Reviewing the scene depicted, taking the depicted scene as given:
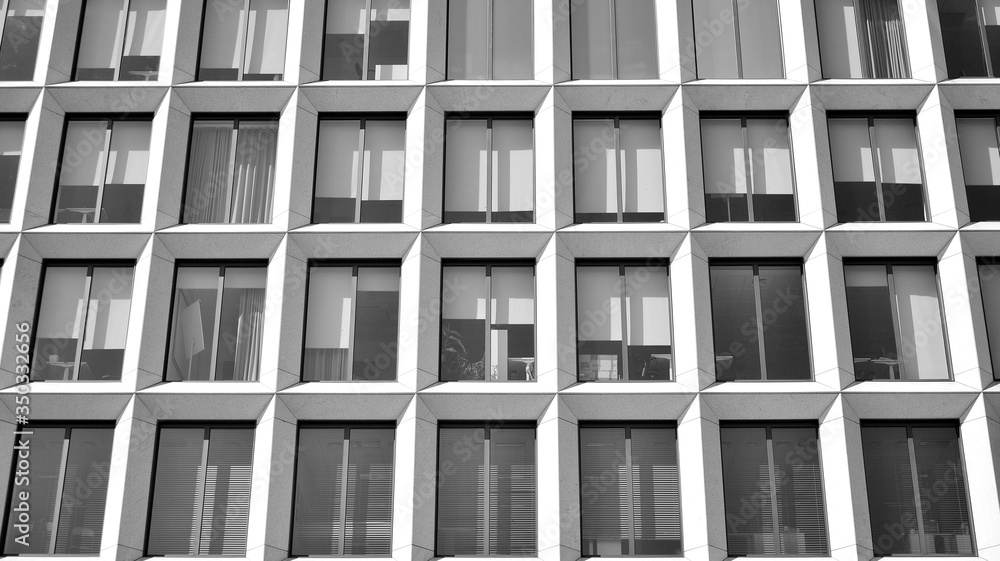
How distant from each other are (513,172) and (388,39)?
5286mm

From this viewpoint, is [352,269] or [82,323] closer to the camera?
[82,323]

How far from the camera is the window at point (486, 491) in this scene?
23.7 m

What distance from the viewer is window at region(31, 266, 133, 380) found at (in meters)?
25.1

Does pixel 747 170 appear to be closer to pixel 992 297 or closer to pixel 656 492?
pixel 992 297

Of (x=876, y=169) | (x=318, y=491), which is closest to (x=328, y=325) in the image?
(x=318, y=491)

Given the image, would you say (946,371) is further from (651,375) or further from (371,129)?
(371,129)

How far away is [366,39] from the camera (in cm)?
2798

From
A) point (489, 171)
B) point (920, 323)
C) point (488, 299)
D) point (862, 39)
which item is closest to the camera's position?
point (920, 323)

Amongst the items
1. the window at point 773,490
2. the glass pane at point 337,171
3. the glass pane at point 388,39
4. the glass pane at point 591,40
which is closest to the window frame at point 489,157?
the glass pane at point 591,40

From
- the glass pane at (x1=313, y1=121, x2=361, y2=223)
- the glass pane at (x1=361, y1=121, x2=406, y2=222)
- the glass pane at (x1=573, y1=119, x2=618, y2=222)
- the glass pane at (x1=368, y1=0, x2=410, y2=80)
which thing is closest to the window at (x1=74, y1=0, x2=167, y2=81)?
the glass pane at (x1=313, y1=121, x2=361, y2=223)

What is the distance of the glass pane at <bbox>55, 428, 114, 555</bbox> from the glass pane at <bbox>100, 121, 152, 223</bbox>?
5746mm

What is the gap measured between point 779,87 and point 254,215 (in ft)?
47.1

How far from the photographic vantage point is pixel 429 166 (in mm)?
26297

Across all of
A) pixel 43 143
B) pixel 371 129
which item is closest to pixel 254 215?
pixel 371 129
